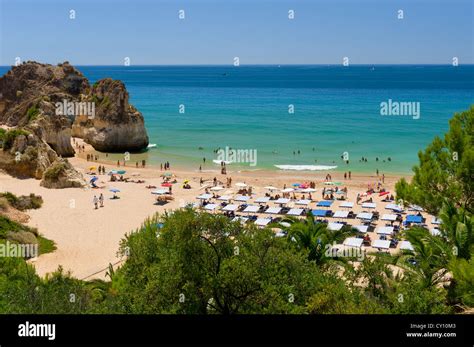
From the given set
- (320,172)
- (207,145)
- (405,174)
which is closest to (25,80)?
(207,145)

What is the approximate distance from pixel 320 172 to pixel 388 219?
63.6 feet

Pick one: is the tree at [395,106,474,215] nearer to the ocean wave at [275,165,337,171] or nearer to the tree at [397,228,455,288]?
the tree at [397,228,455,288]

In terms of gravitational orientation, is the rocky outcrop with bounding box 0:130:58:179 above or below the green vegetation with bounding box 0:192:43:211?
above

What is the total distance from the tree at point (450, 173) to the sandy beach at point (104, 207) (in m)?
7.92

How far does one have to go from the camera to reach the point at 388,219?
Answer: 2803 centimetres

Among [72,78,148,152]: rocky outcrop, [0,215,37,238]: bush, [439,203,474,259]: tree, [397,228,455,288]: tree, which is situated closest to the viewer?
[439,203,474,259]: tree

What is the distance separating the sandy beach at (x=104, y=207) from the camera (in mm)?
21969

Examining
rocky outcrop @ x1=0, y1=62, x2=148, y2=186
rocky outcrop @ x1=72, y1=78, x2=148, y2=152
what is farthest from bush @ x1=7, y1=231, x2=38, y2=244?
rocky outcrop @ x1=72, y1=78, x2=148, y2=152

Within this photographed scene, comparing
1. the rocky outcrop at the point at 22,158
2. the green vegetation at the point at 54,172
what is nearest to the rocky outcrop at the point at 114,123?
the rocky outcrop at the point at 22,158

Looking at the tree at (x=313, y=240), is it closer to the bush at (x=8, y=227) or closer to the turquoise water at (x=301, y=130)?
the bush at (x=8, y=227)

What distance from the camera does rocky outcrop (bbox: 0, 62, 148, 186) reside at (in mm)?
37925

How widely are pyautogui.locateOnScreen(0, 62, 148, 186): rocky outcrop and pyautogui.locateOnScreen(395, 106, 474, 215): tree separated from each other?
27874mm

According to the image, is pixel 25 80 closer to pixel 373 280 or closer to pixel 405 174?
pixel 405 174
